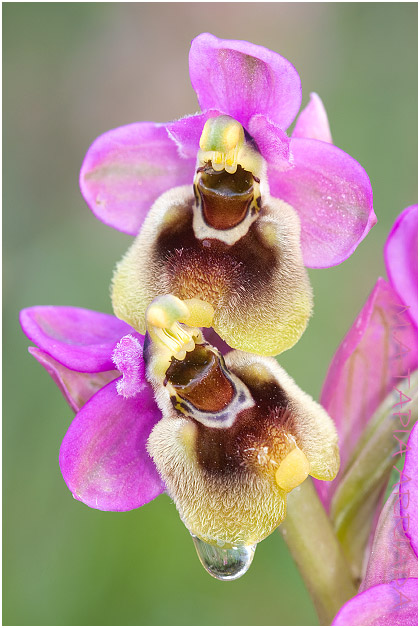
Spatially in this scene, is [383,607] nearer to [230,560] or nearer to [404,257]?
[230,560]

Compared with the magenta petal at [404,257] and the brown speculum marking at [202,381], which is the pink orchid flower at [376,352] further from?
the brown speculum marking at [202,381]

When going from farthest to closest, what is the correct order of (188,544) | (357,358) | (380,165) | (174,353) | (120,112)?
(120,112), (380,165), (188,544), (357,358), (174,353)

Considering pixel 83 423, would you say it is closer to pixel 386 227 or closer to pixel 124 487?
pixel 124 487

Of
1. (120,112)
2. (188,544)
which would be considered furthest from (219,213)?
(120,112)

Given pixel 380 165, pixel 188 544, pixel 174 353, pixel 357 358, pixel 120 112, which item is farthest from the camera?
pixel 120 112

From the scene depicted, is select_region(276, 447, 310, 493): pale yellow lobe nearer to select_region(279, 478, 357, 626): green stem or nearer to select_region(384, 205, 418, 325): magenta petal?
select_region(279, 478, 357, 626): green stem

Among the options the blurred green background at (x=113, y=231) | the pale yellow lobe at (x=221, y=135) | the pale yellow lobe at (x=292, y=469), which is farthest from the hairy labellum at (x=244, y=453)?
the blurred green background at (x=113, y=231)
